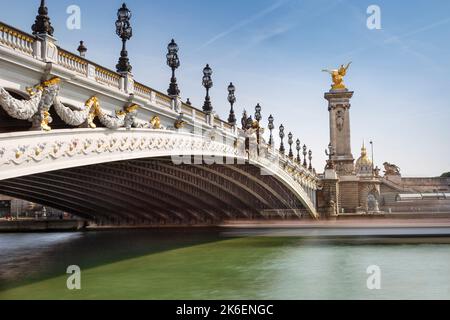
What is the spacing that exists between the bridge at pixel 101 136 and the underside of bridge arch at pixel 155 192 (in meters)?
0.15

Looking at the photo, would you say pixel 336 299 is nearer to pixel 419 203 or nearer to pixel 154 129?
pixel 154 129

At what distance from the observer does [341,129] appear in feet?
295

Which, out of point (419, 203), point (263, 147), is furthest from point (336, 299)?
point (419, 203)

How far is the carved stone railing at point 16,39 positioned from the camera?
1325 centimetres

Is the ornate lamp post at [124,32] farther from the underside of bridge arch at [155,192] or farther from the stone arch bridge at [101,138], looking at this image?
the underside of bridge arch at [155,192]

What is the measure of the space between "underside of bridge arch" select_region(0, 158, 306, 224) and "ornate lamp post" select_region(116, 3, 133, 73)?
8.37m

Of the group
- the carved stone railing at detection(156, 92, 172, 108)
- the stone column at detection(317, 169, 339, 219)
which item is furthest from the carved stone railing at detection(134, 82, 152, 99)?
the stone column at detection(317, 169, 339, 219)

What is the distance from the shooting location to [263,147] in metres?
38.6

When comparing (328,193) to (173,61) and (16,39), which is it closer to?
(173,61)

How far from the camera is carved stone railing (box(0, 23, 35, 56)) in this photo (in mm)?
13250

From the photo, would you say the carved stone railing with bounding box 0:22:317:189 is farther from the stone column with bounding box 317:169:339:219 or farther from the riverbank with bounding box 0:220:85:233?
the stone column with bounding box 317:169:339:219

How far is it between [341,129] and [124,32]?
74.4 metres

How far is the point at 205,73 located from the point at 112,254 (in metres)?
10.8

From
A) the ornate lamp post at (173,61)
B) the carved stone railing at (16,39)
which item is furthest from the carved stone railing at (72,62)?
the ornate lamp post at (173,61)
